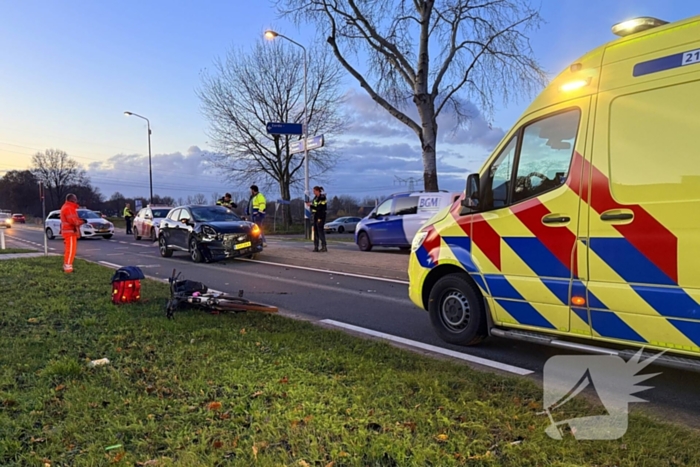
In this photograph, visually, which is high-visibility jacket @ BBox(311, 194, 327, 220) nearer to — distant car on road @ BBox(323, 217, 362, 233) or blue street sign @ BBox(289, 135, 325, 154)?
blue street sign @ BBox(289, 135, 325, 154)

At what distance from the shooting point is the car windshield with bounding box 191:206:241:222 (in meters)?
13.8

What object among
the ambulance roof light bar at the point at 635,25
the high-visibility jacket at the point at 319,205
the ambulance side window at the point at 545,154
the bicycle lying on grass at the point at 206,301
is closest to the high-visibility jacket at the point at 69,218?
the bicycle lying on grass at the point at 206,301

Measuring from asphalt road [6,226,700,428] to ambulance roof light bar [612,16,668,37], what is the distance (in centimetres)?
285

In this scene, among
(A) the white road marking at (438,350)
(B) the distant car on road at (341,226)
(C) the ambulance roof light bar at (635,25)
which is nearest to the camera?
(C) the ambulance roof light bar at (635,25)

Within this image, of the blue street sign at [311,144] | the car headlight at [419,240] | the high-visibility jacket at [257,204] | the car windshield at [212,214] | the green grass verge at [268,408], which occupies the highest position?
the blue street sign at [311,144]

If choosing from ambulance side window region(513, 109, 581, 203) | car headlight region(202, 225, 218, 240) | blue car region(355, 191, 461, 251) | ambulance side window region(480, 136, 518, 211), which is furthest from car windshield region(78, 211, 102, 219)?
ambulance side window region(513, 109, 581, 203)

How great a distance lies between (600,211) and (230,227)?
10706 mm

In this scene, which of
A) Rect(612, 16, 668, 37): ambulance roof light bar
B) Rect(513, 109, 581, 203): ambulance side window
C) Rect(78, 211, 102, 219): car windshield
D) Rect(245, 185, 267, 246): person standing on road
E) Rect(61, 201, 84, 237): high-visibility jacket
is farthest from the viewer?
Rect(78, 211, 102, 219): car windshield

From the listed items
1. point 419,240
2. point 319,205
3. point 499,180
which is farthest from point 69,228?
point 499,180

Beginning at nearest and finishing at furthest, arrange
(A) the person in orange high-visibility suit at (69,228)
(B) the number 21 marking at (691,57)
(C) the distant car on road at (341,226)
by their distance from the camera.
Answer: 1. (B) the number 21 marking at (691,57)
2. (A) the person in orange high-visibility suit at (69,228)
3. (C) the distant car on road at (341,226)

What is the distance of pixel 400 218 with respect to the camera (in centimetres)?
1586

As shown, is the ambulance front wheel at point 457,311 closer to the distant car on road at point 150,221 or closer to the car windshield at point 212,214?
the car windshield at point 212,214

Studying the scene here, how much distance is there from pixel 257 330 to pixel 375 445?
297cm

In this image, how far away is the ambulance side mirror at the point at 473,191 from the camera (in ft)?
15.7
